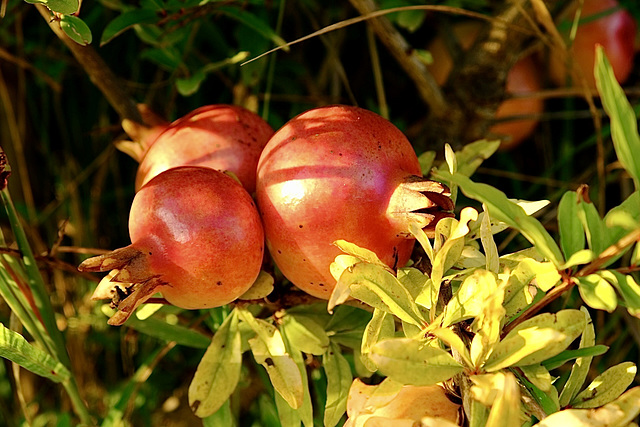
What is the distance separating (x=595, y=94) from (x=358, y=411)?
661 mm

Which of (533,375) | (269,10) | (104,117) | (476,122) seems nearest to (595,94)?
(476,122)

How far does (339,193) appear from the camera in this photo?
0.51 m

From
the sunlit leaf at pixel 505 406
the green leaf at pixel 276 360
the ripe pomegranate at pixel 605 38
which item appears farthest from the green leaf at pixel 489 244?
the ripe pomegranate at pixel 605 38

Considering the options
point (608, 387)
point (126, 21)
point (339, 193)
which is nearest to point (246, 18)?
point (126, 21)

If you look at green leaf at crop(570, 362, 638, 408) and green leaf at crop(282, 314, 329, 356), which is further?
green leaf at crop(282, 314, 329, 356)

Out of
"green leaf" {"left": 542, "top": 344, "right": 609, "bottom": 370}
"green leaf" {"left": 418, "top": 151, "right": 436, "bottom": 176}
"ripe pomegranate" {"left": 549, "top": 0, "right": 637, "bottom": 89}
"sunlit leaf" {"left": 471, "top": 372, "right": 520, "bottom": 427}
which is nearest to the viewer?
"sunlit leaf" {"left": 471, "top": 372, "right": 520, "bottom": 427}

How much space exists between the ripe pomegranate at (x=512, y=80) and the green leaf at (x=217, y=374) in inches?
21.1

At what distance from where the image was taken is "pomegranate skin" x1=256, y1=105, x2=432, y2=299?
512 mm

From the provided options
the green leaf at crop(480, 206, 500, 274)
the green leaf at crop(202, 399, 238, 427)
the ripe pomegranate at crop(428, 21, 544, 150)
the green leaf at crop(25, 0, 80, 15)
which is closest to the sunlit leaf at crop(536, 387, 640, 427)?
the green leaf at crop(480, 206, 500, 274)

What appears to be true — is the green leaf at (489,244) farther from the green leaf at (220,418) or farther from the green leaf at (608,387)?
the green leaf at (220,418)

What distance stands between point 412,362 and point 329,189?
0.17m

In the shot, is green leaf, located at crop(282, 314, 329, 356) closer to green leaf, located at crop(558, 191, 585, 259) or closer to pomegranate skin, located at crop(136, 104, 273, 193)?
pomegranate skin, located at crop(136, 104, 273, 193)

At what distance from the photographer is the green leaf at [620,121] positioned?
38 cm

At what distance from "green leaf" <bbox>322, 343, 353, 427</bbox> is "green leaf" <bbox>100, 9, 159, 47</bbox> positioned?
0.41 metres
